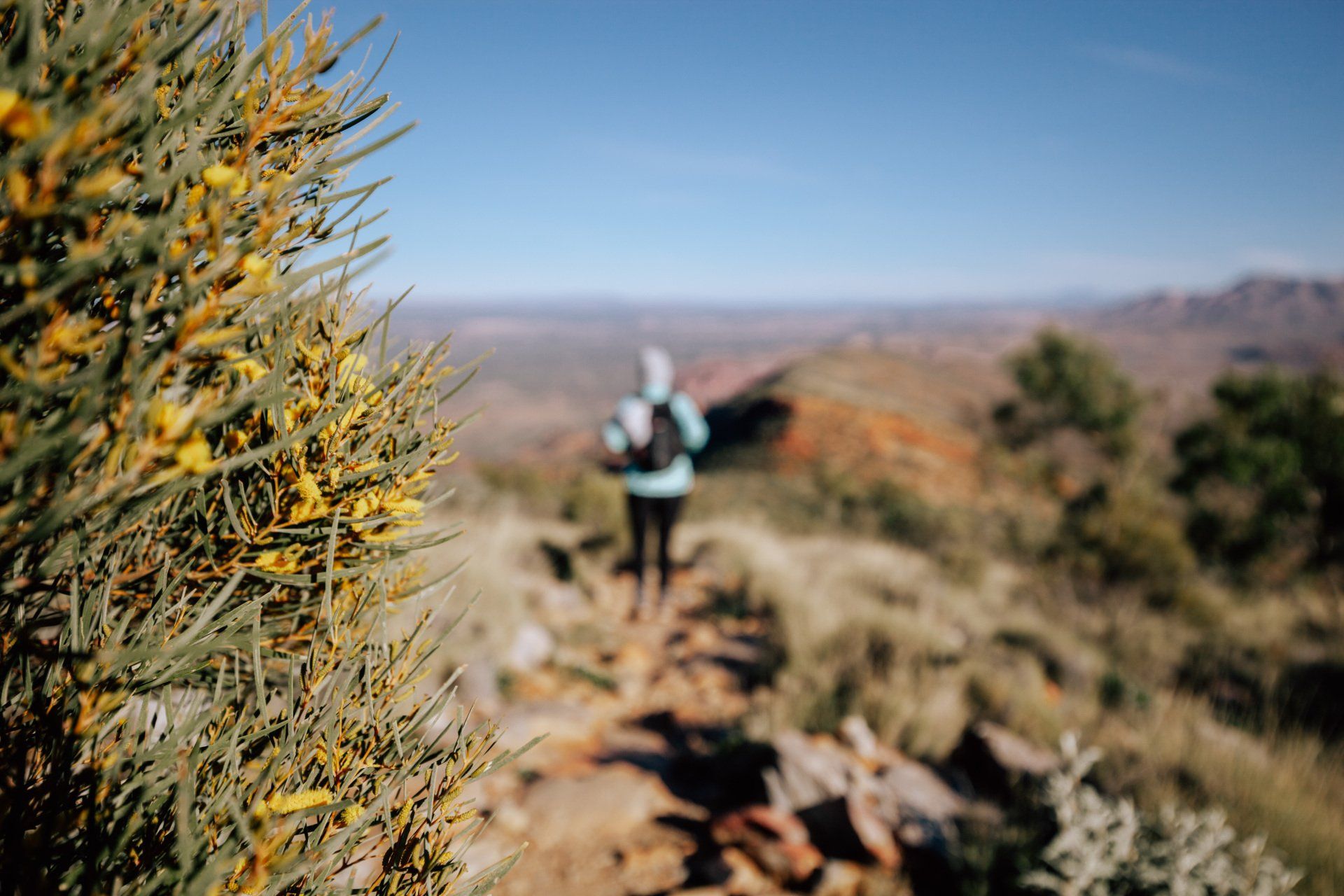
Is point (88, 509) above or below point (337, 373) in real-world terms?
below

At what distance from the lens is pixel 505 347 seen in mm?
125375

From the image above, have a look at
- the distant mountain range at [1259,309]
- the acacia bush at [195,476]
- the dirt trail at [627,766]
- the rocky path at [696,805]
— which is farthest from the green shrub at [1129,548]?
the distant mountain range at [1259,309]

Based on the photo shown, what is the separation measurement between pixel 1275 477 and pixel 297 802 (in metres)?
19.7

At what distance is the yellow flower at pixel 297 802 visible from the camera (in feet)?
2.69

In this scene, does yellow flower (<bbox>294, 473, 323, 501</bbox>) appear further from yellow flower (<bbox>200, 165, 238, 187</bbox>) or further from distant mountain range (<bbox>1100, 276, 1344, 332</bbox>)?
distant mountain range (<bbox>1100, 276, 1344, 332</bbox>)

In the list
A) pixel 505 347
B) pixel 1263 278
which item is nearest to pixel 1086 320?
pixel 1263 278

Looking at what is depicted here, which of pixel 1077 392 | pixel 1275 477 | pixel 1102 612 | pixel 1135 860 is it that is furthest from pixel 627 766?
pixel 1077 392

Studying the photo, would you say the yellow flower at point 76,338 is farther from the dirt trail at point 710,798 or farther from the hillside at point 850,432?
the hillside at point 850,432

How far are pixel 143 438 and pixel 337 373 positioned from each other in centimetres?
32

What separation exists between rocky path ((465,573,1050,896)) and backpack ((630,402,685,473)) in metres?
2.01

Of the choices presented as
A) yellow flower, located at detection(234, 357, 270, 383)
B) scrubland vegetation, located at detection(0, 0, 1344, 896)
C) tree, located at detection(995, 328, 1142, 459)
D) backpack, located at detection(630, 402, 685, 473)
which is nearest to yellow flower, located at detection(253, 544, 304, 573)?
scrubland vegetation, located at detection(0, 0, 1344, 896)

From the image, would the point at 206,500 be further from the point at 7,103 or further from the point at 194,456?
the point at 7,103

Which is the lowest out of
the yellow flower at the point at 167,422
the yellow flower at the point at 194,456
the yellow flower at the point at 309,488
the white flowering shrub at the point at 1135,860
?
the white flowering shrub at the point at 1135,860

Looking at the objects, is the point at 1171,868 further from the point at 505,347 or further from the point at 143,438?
the point at 505,347
